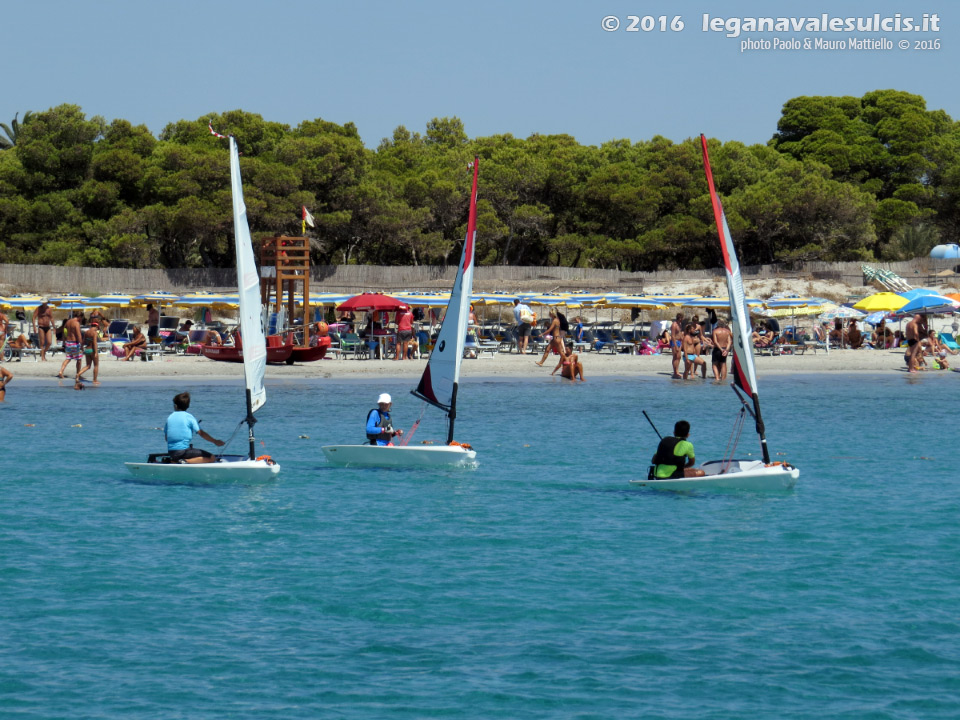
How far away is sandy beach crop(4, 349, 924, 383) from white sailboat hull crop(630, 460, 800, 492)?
1968cm

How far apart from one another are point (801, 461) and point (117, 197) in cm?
6394

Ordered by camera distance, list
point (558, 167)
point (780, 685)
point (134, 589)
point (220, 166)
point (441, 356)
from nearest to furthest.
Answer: point (780, 685)
point (134, 589)
point (441, 356)
point (220, 166)
point (558, 167)

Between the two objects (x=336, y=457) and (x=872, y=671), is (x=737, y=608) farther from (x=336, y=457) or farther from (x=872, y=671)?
(x=336, y=457)

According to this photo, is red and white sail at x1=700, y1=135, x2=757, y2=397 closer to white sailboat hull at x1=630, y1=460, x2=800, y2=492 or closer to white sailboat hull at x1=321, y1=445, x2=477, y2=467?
white sailboat hull at x1=630, y1=460, x2=800, y2=492

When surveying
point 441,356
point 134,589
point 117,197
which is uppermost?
point 117,197

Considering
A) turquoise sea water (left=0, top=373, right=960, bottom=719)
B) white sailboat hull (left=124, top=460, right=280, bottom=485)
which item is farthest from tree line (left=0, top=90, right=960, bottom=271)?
white sailboat hull (left=124, top=460, right=280, bottom=485)

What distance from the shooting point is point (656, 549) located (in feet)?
49.0

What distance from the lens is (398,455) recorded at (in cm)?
2011

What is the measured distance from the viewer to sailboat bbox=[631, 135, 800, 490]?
56.4ft

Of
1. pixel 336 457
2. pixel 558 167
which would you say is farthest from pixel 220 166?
pixel 336 457

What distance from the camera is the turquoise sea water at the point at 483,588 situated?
392 inches

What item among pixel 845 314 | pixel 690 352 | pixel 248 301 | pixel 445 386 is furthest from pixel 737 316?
pixel 845 314

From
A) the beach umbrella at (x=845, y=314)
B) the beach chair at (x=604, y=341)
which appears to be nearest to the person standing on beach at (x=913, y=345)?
the beach chair at (x=604, y=341)

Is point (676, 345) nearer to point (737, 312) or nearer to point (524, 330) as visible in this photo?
point (524, 330)
